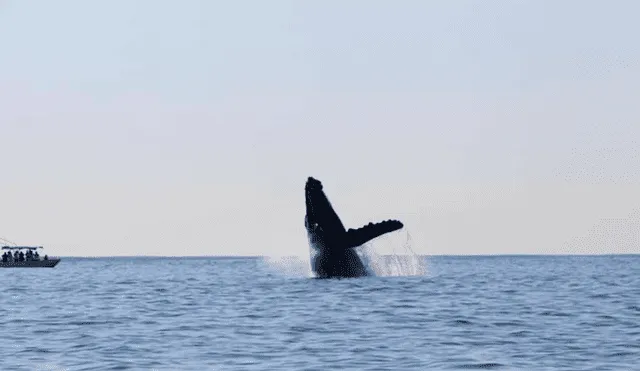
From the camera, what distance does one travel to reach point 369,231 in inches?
1832

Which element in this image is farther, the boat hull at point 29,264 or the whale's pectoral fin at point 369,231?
the boat hull at point 29,264

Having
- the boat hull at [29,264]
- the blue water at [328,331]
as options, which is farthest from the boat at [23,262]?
the blue water at [328,331]

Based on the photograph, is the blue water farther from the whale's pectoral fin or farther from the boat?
the boat

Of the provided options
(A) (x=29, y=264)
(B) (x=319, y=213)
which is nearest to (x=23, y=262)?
(A) (x=29, y=264)

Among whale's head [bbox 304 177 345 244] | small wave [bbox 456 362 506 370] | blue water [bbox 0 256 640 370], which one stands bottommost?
small wave [bbox 456 362 506 370]

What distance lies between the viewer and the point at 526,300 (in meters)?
44.2

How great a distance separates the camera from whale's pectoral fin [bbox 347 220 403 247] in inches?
1794

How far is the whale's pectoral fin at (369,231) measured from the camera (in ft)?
149

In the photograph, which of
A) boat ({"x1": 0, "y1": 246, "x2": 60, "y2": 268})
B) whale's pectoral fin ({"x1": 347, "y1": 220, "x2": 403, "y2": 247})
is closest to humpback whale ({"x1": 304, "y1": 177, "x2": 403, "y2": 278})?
whale's pectoral fin ({"x1": 347, "y1": 220, "x2": 403, "y2": 247})

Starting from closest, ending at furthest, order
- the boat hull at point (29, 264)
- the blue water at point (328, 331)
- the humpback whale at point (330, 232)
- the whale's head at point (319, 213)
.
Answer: the blue water at point (328, 331), the humpback whale at point (330, 232), the whale's head at point (319, 213), the boat hull at point (29, 264)

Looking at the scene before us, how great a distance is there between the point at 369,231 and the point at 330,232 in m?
1.96

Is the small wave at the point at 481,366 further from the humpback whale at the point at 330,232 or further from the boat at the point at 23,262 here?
the boat at the point at 23,262

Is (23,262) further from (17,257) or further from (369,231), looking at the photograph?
(369,231)

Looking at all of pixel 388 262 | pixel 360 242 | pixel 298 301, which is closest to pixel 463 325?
pixel 298 301
